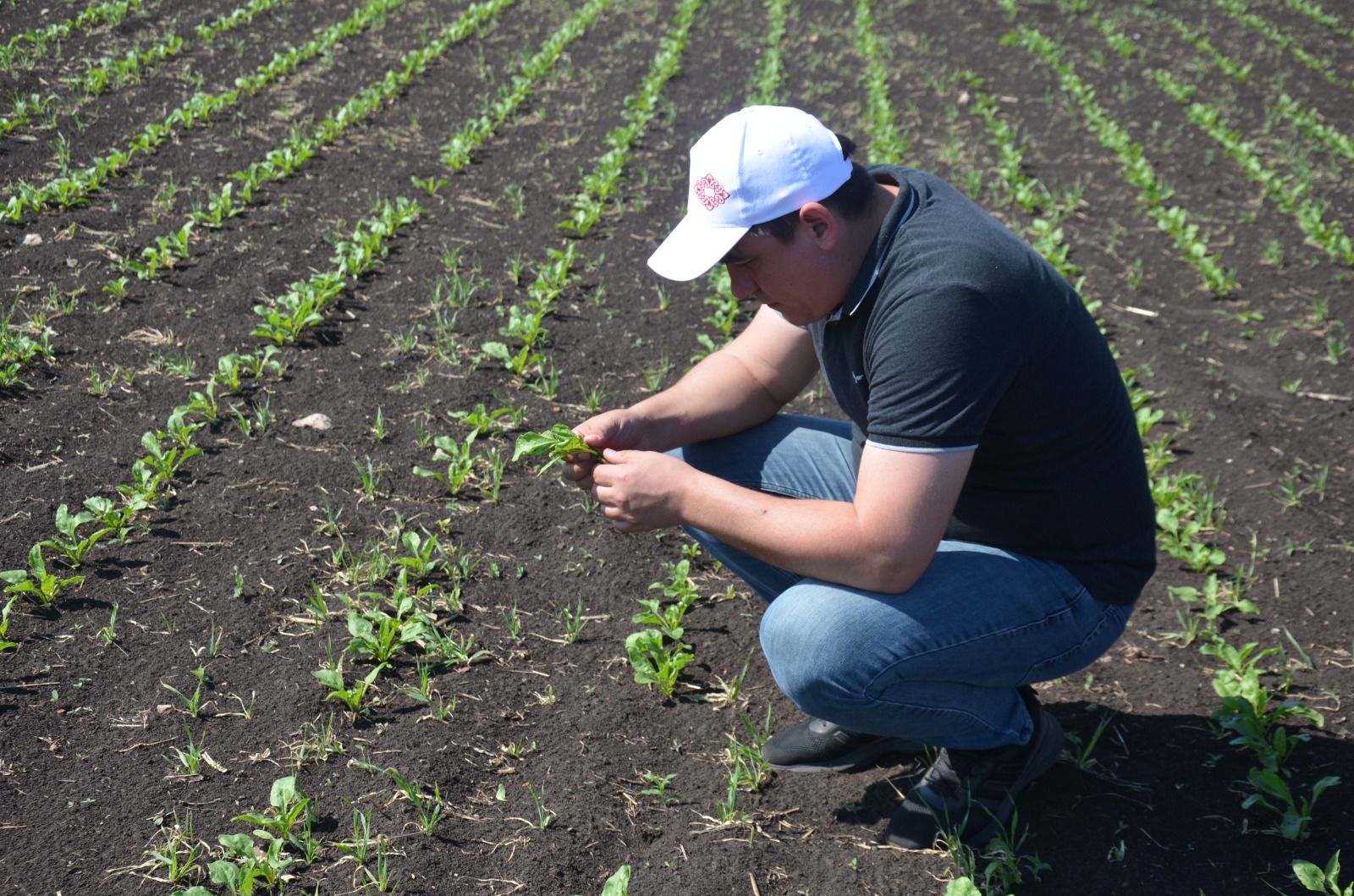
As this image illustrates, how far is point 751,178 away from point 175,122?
19.3 feet

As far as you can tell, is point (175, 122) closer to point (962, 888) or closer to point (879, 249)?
point (879, 249)

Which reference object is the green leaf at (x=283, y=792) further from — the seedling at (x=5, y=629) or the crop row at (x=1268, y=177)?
the crop row at (x=1268, y=177)

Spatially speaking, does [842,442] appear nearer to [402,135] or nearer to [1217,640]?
[1217,640]

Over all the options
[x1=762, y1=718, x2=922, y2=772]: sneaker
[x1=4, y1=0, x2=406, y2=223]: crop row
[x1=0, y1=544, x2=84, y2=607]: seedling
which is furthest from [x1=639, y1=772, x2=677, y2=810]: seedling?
[x1=4, y1=0, x2=406, y2=223]: crop row

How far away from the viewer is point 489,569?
363 centimetres

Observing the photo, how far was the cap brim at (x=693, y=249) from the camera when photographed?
2412 millimetres

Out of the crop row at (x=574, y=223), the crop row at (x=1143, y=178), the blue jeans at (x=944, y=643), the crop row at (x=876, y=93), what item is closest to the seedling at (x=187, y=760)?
the blue jeans at (x=944, y=643)

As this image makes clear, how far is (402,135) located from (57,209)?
7.42 ft

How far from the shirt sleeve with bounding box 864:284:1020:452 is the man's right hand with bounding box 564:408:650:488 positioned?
32.9 inches

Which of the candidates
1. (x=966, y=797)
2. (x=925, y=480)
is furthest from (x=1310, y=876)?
(x=925, y=480)

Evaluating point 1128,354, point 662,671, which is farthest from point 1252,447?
point 662,671

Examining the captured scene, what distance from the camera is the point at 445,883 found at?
102 inches

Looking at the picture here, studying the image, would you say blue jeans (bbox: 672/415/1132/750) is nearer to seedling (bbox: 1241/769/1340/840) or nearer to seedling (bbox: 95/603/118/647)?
seedling (bbox: 1241/769/1340/840)

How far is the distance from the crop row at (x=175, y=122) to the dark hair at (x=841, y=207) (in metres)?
4.56
